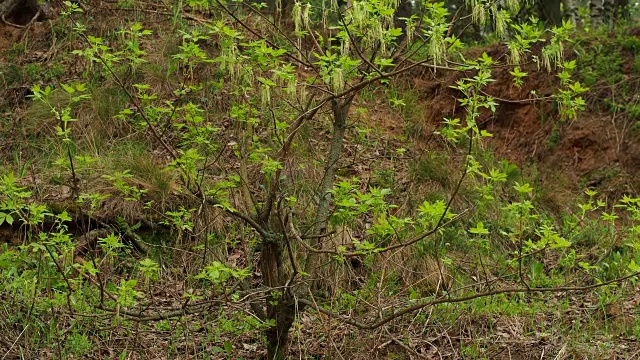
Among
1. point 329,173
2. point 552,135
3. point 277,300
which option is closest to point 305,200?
point 329,173

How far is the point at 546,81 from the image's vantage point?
9.64m

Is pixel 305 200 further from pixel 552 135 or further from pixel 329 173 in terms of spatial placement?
pixel 552 135

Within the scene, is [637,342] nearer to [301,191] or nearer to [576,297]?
[576,297]

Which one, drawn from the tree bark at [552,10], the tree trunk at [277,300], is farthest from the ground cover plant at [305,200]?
the tree bark at [552,10]

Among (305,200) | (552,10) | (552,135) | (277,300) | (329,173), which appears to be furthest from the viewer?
(552,10)

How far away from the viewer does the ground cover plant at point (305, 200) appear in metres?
4.62

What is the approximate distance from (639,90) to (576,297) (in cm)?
366

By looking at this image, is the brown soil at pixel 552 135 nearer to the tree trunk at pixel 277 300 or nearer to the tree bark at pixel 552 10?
the tree bark at pixel 552 10

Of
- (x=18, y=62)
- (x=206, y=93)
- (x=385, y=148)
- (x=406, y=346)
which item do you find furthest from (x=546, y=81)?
(x=18, y=62)

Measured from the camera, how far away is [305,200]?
25.3ft

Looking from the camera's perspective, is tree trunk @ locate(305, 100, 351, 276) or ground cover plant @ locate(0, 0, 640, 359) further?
tree trunk @ locate(305, 100, 351, 276)

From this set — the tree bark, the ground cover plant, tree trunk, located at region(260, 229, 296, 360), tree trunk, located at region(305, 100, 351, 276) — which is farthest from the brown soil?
tree trunk, located at region(260, 229, 296, 360)

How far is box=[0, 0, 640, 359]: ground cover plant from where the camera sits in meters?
4.62

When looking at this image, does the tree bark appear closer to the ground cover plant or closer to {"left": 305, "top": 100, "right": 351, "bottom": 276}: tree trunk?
the ground cover plant
